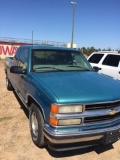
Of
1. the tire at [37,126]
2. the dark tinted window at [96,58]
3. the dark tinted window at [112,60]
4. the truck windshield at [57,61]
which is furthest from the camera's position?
the dark tinted window at [96,58]

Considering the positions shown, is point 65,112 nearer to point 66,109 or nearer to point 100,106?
point 66,109

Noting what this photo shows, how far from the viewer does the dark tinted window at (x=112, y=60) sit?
885 cm

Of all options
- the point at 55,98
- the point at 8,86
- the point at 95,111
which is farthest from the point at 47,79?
the point at 8,86

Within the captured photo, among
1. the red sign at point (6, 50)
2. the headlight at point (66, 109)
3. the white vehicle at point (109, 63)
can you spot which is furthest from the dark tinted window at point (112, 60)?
the red sign at point (6, 50)

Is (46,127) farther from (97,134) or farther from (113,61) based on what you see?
(113,61)

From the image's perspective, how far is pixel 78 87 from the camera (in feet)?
12.3

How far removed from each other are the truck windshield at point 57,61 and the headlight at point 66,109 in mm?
1540

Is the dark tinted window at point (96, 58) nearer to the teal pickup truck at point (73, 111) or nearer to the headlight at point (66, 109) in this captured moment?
the teal pickup truck at point (73, 111)

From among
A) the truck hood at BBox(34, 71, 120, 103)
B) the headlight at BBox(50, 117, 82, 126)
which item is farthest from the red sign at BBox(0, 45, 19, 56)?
the headlight at BBox(50, 117, 82, 126)

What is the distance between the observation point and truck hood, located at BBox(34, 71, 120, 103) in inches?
A: 135

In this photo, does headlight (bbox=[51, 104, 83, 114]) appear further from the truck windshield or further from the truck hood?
the truck windshield

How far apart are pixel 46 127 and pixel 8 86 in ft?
17.9

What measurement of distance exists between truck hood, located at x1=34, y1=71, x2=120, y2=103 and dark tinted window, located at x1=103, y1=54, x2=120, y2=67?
4.55 meters

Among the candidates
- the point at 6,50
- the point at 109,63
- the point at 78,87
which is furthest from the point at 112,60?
the point at 6,50
